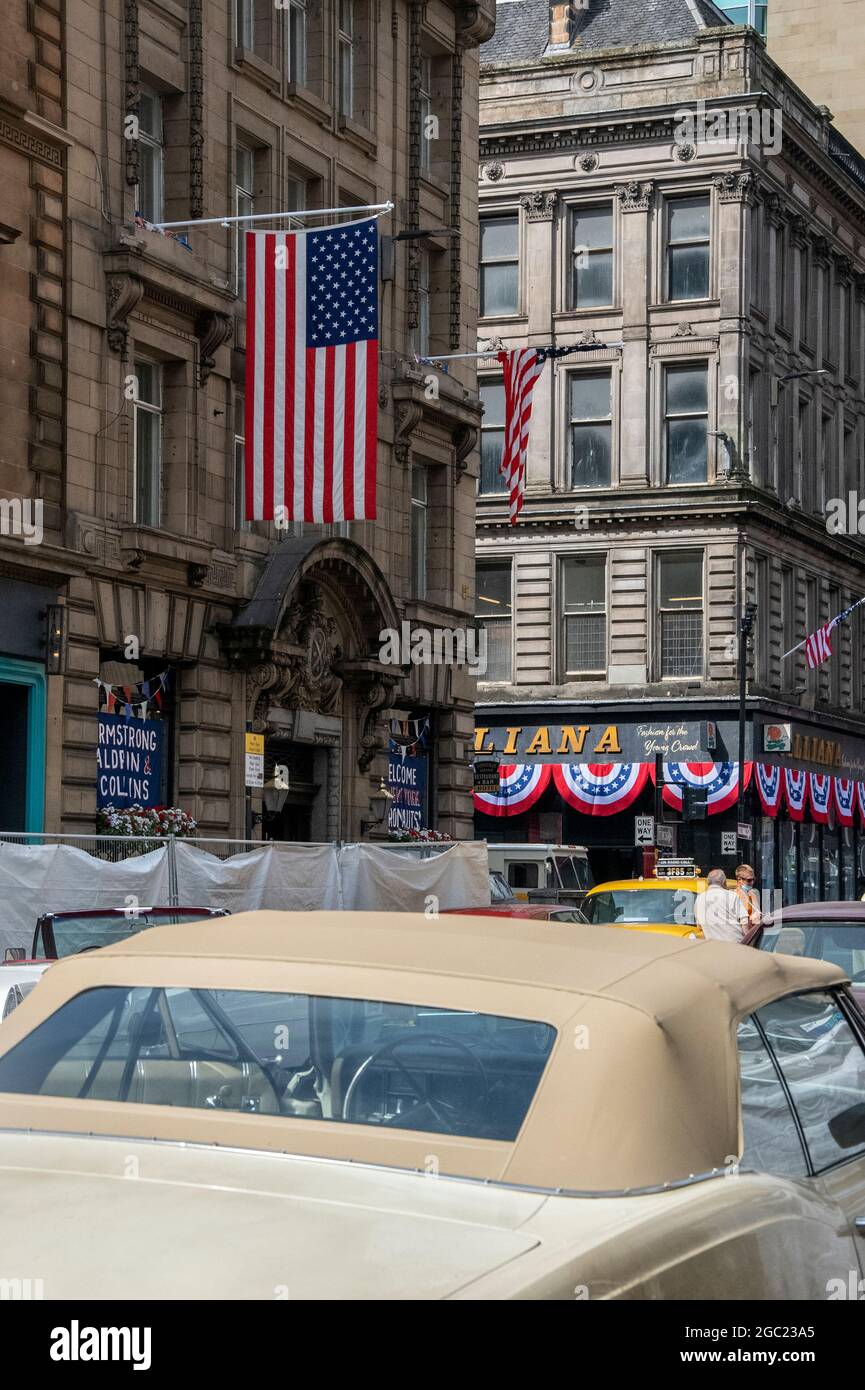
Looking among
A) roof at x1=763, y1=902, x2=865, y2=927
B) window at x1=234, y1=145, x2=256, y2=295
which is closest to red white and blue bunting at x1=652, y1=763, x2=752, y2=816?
window at x1=234, y1=145, x2=256, y2=295

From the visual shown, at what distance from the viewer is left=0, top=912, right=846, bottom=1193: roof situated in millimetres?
4004

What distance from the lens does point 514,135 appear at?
54.4 m

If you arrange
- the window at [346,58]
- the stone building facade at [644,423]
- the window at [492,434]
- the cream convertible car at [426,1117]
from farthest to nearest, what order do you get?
the window at [492,434]
the stone building facade at [644,423]
the window at [346,58]
the cream convertible car at [426,1117]

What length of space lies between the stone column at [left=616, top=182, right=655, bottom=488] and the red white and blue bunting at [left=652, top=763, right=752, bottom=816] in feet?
25.8

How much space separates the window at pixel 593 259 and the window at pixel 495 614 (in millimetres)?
7431

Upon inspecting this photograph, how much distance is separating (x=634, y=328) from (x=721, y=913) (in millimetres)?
35254

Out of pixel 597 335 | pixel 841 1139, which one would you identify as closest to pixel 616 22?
pixel 597 335

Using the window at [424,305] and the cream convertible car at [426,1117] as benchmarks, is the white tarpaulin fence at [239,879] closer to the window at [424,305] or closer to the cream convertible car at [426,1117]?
the window at [424,305]

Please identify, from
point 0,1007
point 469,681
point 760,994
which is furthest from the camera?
point 469,681

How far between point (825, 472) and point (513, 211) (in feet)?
40.9

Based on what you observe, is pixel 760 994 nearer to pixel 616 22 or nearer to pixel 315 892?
pixel 315 892

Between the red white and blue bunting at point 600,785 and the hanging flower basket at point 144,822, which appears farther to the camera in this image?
the red white and blue bunting at point 600,785

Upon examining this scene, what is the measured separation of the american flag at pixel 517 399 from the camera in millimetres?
32000

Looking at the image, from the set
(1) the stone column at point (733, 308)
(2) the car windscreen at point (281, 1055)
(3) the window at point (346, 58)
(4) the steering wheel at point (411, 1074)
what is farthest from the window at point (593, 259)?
(4) the steering wheel at point (411, 1074)
